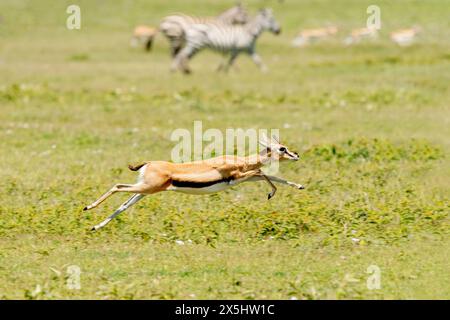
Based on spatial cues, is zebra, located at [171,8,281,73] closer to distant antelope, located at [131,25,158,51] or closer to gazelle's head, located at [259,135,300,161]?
distant antelope, located at [131,25,158,51]

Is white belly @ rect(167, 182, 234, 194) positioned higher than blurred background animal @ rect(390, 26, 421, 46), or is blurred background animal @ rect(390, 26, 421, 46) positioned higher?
blurred background animal @ rect(390, 26, 421, 46)

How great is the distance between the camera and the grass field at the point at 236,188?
8672 mm

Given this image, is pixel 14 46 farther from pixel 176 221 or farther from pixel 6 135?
pixel 176 221

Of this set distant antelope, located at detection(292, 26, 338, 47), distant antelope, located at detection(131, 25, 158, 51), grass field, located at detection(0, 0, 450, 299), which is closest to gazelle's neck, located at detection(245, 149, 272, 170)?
grass field, located at detection(0, 0, 450, 299)

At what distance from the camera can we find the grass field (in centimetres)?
867

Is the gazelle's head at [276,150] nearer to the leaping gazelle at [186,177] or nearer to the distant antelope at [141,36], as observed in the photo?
the leaping gazelle at [186,177]

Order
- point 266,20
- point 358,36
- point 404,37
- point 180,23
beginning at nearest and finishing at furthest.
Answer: point 180,23
point 266,20
point 404,37
point 358,36

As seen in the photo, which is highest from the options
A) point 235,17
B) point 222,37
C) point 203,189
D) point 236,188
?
point 235,17

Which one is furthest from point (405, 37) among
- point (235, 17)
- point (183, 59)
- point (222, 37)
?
point (183, 59)

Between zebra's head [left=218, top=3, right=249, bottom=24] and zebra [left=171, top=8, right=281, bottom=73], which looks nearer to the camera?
zebra [left=171, top=8, right=281, bottom=73]

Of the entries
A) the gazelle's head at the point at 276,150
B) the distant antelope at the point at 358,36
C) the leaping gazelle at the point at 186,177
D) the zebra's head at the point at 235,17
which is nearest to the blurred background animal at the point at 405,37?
the distant antelope at the point at 358,36

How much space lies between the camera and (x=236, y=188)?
12211 millimetres

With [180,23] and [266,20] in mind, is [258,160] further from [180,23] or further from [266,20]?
[266,20]

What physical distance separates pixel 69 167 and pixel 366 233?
506 cm
